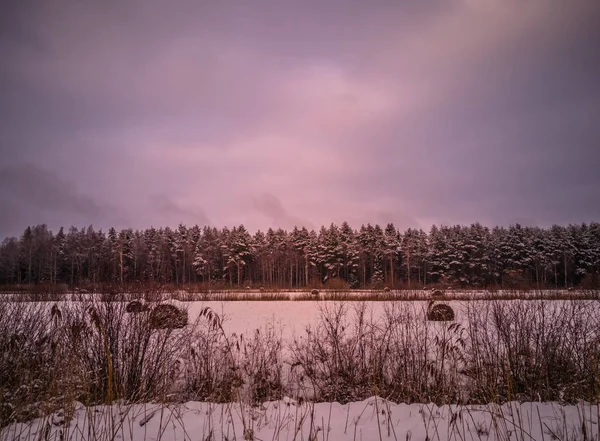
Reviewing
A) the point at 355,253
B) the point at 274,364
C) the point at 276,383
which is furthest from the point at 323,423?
the point at 355,253

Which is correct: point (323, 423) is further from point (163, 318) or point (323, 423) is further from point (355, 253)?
point (355, 253)

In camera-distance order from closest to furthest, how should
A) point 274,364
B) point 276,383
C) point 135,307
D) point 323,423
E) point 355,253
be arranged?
point 323,423
point 135,307
point 276,383
point 274,364
point 355,253

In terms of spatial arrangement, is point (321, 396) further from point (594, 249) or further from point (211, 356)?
point (594, 249)

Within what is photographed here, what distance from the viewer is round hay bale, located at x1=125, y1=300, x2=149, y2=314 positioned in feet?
20.9

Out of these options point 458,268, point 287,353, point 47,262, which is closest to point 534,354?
point 287,353

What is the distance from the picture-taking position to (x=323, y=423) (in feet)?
16.3

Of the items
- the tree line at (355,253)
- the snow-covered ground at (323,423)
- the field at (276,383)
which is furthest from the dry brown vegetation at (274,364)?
the tree line at (355,253)

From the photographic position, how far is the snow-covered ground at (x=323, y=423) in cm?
446

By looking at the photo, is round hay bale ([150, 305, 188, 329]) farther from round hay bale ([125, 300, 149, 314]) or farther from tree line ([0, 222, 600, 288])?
tree line ([0, 222, 600, 288])

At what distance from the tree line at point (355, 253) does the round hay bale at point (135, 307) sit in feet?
125

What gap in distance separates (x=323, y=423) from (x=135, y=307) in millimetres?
3867

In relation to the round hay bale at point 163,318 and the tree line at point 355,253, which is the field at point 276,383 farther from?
the tree line at point 355,253

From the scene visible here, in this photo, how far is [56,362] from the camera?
5.65 meters

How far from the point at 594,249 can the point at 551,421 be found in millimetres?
54588
